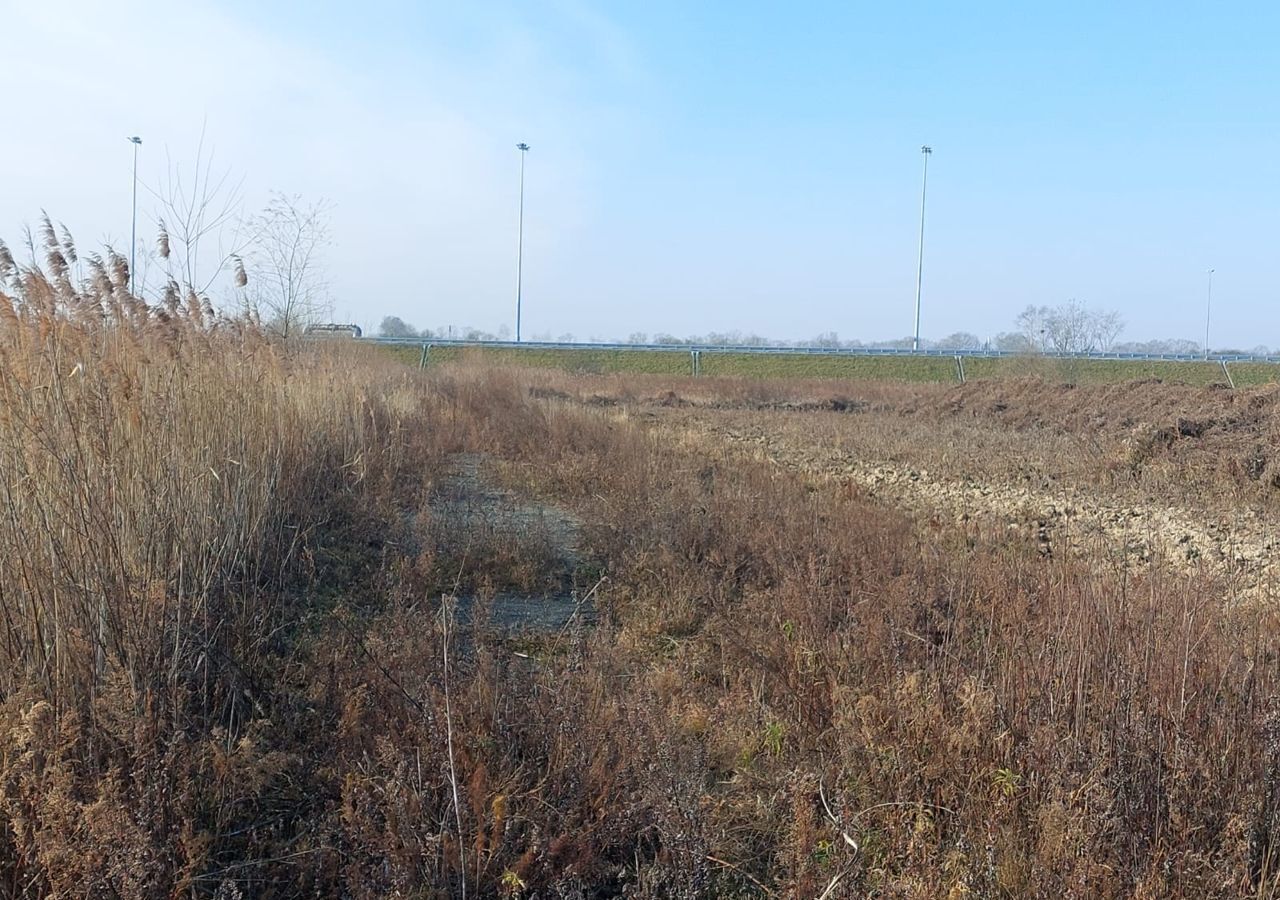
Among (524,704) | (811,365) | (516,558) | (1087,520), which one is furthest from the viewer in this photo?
(811,365)

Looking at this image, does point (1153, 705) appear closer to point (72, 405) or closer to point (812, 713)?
point (812, 713)

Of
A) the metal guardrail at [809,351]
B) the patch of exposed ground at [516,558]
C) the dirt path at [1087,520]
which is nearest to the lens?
the patch of exposed ground at [516,558]

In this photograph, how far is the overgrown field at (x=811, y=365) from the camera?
38.3 metres

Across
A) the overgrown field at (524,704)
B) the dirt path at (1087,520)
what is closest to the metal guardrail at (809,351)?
the dirt path at (1087,520)

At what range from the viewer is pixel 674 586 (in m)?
5.25

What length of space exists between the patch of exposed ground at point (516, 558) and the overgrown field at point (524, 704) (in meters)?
0.06

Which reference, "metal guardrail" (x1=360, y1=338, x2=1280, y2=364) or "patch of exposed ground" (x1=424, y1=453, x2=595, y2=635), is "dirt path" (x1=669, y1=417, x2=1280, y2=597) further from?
"metal guardrail" (x1=360, y1=338, x2=1280, y2=364)

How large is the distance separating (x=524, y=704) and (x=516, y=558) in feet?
9.18

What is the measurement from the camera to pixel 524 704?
310 centimetres

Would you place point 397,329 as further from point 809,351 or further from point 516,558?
point 516,558

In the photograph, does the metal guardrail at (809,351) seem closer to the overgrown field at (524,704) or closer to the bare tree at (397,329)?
the bare tree at (397,329)

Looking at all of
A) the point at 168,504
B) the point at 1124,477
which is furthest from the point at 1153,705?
the point at 1124,477

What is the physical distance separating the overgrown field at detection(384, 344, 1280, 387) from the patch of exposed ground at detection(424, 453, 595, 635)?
29.9 meters

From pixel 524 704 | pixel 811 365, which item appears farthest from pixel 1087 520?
pixel 811 365
